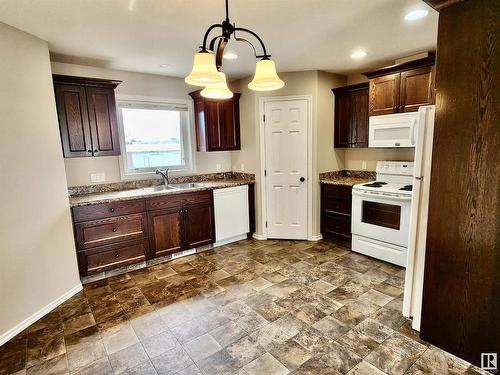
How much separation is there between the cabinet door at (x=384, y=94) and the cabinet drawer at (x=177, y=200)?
2.55m

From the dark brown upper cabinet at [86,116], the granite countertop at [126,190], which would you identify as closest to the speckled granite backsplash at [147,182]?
the granite countertop at [126,190]

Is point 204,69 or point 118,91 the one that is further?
point 118,91

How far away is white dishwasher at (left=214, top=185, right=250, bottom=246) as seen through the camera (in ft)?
13.1

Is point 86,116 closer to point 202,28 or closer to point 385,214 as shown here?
point 202,28

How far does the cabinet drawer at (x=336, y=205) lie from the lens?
389 centimetres

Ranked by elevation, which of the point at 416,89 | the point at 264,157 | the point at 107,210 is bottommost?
the point at 107,210

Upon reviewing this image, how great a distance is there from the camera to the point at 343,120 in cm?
418

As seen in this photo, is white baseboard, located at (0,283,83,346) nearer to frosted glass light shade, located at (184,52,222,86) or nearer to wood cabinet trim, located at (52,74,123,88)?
wood cabinet trim, located at (52,74,123,88)

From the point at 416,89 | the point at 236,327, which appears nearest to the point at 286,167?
the point at 416,89

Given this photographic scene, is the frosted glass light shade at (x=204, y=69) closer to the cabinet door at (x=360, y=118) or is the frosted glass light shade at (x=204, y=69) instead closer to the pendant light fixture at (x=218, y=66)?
the pendant light fixture at (x=218, y=66)

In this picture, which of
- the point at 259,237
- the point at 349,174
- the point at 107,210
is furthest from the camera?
the point at 349,174

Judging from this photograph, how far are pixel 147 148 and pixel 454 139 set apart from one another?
11.9 feet

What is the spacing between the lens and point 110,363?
190 centimetres

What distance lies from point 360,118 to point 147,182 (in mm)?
3256
